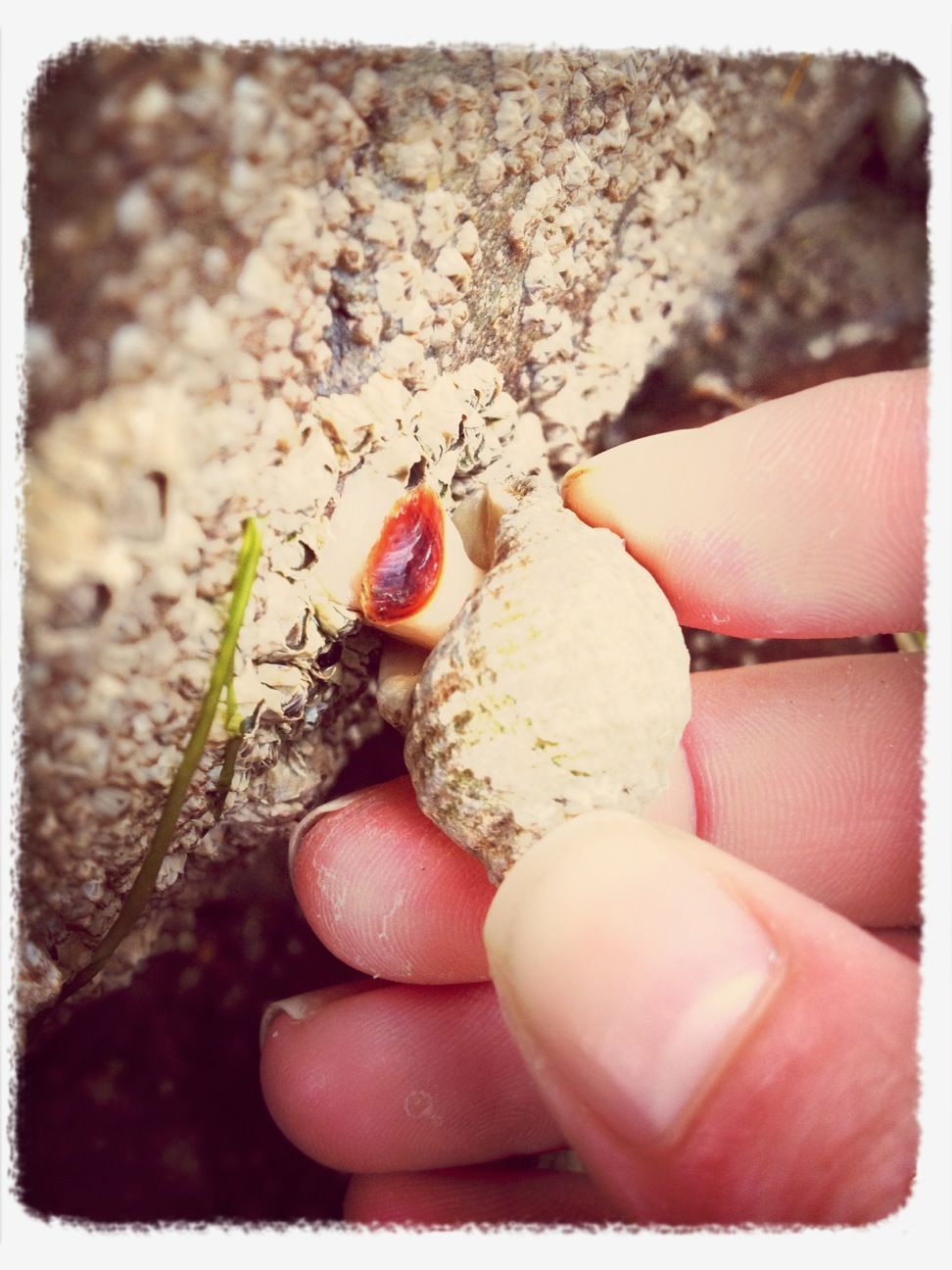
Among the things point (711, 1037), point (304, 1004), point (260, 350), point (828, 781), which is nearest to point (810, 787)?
point (828, 781)

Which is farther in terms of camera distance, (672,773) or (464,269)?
(672,773)

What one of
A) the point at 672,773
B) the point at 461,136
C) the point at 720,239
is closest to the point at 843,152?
the point at 720,239

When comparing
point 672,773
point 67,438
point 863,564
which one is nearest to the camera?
point 67,438

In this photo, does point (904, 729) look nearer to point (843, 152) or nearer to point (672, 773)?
point (672, 773)

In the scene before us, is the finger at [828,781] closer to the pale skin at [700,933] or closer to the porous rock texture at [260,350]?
the pale skin at [700,933]

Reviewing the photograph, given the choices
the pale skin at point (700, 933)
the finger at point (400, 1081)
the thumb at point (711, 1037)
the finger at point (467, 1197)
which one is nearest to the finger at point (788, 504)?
the pale skin at point (700, 933)

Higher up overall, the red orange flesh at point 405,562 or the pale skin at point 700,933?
the red orange flesh at point 405,562
